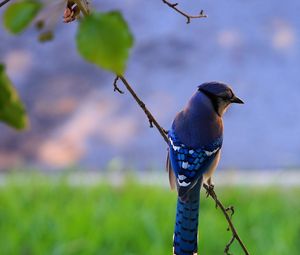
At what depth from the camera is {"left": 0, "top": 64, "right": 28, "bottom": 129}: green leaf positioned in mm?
862

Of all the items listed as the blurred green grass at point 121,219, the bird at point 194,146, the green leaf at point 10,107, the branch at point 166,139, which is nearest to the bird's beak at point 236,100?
the bird at point 194,146

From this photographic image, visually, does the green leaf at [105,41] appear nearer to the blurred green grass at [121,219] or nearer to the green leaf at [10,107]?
the green leaf at [10,107]

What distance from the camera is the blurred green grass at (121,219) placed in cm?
361

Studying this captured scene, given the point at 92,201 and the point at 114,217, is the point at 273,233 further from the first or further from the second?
the point at 92,201

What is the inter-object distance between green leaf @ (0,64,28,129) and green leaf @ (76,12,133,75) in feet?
1.08

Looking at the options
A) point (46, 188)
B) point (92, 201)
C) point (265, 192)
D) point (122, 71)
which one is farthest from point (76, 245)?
point (122, 71)

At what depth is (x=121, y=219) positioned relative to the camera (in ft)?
12.7

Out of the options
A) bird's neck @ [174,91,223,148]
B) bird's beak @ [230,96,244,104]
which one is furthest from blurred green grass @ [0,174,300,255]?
bird's beak @ [230,96,244,104]

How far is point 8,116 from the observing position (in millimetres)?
881

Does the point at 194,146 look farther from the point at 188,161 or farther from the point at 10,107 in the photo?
the point at 10,107

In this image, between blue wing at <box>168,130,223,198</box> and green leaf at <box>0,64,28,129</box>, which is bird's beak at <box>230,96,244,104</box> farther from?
green leaf at <box>0,64,28,129</box>

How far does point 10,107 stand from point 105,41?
367 mm

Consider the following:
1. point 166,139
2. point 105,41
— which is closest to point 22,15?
point 105,41

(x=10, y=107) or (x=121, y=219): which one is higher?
(x=10, y=107)
